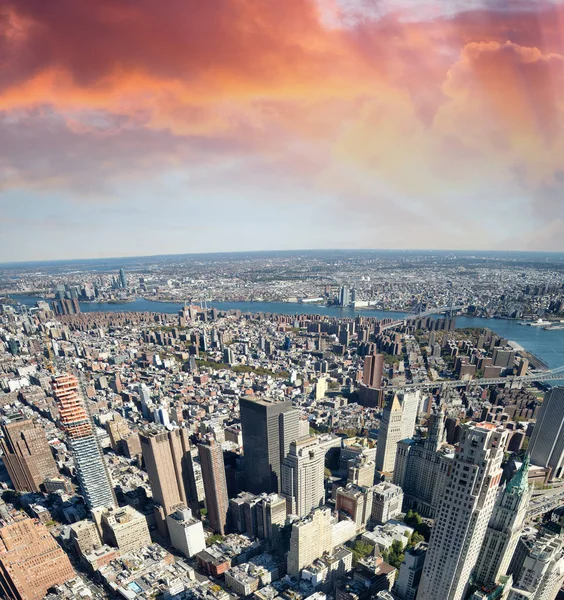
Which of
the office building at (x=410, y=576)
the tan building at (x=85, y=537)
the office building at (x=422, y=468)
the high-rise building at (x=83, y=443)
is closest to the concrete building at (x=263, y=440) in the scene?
the office building at (x=422, y=468)

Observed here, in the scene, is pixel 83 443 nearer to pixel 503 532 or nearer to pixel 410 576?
pixel 410 576

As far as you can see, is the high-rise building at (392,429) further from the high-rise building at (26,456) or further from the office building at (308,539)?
the high-rise building at (26,456)

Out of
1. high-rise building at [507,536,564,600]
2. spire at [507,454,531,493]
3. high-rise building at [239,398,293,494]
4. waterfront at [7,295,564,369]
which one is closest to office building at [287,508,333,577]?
high-rise building at [239,398,293,494]

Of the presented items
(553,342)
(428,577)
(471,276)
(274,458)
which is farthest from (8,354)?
(471,276)

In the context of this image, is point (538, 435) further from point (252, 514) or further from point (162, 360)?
point (162, 360)

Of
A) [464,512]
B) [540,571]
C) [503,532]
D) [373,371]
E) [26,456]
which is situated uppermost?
[464,512]

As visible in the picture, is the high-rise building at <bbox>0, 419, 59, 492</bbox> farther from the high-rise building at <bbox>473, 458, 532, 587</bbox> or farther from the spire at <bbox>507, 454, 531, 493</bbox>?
the spire at <bbox>507, 454, 531, 493</bbox>

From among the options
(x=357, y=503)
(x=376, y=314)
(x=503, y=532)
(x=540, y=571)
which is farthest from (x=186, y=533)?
(x=376, y=314)

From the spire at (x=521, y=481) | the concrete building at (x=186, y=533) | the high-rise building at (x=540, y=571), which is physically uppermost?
the spire at (x=521, y=481)
